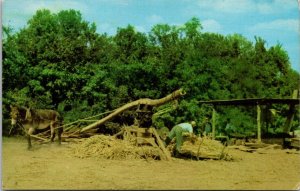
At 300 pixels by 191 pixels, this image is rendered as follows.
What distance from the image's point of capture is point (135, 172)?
1160 centimetres

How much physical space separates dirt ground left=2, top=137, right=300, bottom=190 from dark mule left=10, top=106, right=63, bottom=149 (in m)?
0.70

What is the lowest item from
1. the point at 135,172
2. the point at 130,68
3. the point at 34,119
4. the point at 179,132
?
the point at 135,172

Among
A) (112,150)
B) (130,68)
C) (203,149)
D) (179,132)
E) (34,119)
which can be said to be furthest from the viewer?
(130,68)

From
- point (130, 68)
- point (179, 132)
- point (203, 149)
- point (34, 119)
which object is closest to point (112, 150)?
point (179, 132)

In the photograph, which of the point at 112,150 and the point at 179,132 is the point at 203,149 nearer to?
the point at 179,132

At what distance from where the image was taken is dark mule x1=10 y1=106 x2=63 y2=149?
14.6m

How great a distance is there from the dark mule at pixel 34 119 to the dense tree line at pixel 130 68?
1.61 ft

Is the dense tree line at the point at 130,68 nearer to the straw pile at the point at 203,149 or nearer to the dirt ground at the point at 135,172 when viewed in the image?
the dirt ground at the point at 135,172

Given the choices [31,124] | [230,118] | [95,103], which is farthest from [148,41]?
[31,124]

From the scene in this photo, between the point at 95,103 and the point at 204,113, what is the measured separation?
27.4ft

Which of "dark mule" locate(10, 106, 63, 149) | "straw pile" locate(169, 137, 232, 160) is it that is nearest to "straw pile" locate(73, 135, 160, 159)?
"straw pile" locate(169, 137, 232, 160)

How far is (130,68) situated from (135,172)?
10.4 meters

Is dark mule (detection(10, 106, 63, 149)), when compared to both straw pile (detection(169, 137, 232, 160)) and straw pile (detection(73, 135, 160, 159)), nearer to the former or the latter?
straw pile (detection(73, 135, 160, 159))

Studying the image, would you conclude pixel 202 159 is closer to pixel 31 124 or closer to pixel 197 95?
pixel 31 124
